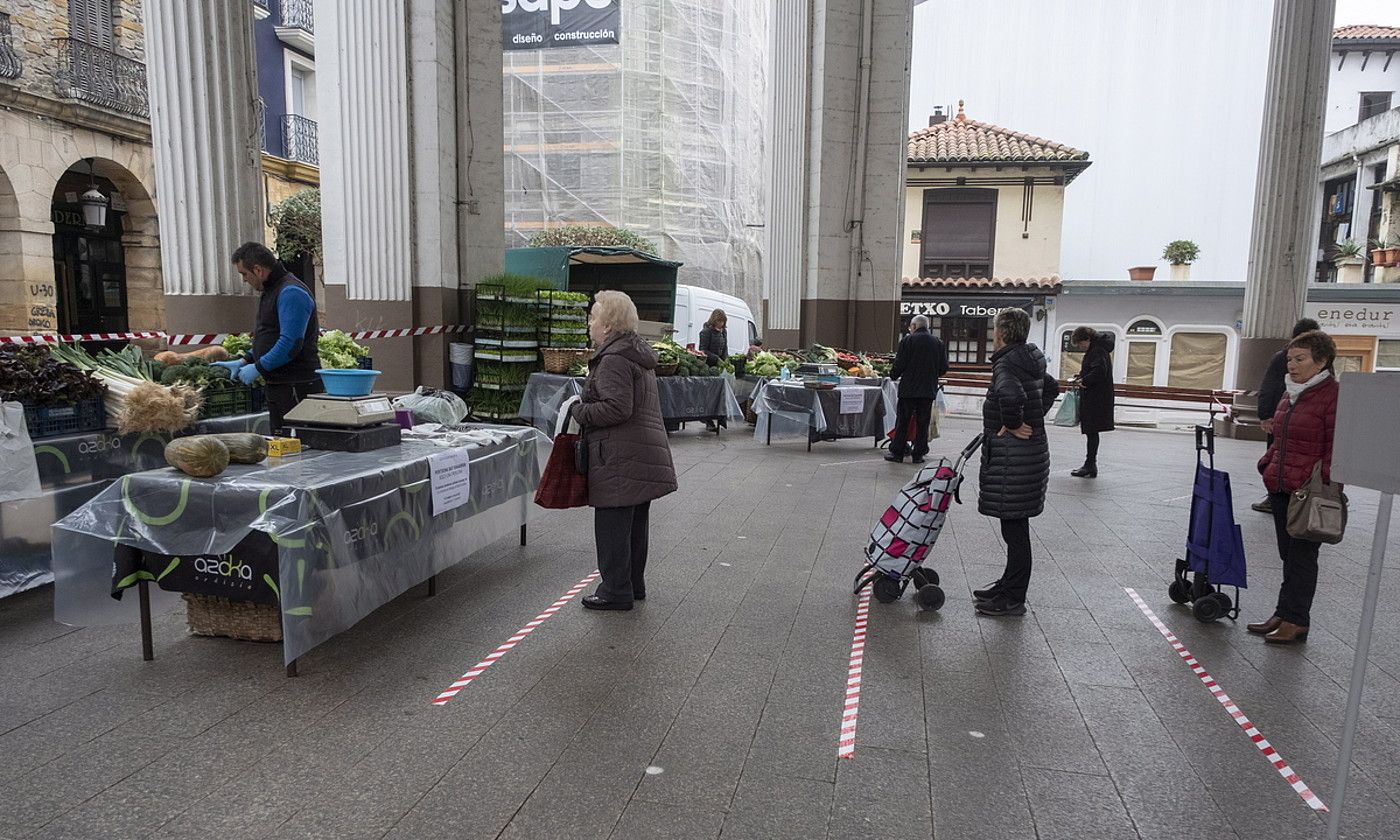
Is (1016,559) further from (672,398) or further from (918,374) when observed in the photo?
(672,398)

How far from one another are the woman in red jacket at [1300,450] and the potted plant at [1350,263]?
2646cm

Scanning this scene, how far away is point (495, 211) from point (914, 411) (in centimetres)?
603

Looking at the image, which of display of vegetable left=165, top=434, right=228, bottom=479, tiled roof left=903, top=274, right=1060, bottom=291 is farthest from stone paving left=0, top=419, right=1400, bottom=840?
tiled roof left=903, top=274, right=1060, bottom=291

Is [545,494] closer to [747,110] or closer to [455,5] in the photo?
[455,5]

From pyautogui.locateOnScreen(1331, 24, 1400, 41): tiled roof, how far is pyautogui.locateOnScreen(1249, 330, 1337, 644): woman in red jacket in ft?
125

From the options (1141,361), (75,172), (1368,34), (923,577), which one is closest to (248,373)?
(923,577)

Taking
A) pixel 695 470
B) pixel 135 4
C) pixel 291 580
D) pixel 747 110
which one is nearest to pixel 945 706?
pixel 291 580

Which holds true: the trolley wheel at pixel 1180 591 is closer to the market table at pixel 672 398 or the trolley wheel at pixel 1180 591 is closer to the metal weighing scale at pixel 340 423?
the metal weighing scale at pixel 340 423

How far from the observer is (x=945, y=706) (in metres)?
3.64

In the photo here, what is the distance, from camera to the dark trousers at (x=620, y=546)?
4.62 m

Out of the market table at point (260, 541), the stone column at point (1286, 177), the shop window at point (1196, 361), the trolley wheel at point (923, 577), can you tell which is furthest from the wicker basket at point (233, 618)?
the shop window at point (1196, 361)

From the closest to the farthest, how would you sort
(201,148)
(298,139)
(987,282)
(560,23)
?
(201,148) → (298,139) → (560,23) → (987,282)

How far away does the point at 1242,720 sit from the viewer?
11.7 feet

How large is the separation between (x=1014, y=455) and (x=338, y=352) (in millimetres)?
5653
